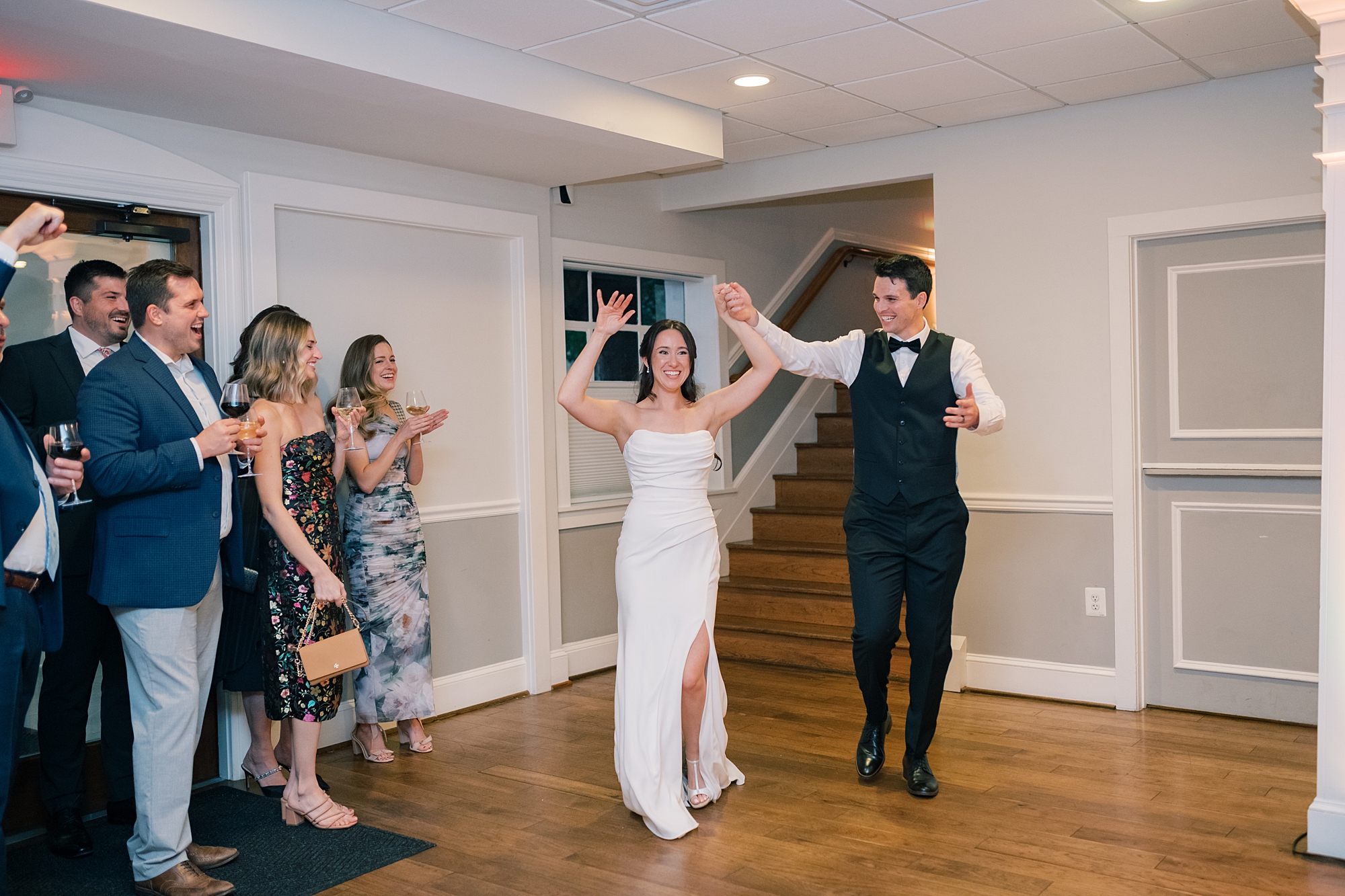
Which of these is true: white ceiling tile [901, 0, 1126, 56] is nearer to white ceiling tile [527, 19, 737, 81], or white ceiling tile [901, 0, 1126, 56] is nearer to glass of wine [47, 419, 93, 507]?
white ceiling tile [527, 19, 737, 81]

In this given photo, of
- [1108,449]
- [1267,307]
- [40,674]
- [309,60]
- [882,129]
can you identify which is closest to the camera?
[309,60]

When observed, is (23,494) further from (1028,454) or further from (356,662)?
(1028,454)

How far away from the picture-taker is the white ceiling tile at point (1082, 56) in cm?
390

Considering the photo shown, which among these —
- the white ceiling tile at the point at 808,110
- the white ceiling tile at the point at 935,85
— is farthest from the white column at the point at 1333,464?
the white ceiling tile at the point at 808,110

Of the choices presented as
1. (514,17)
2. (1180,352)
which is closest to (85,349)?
(514,17)

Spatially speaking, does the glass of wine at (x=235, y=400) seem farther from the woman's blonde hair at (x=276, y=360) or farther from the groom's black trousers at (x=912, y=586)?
the groom's black trousers at (x=912, y=586)

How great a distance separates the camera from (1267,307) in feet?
14.4

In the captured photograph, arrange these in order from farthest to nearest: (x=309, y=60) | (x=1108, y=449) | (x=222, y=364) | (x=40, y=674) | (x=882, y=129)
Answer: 1. (x=882, y=129)
2. (x=1108, y=449)
3. (x=222, y=364)
4. (x=40, y=674)
5. (x=309, y=60)

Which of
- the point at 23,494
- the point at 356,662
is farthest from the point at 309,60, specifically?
the point at 356,662

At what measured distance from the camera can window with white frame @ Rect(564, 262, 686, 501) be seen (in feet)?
18.8

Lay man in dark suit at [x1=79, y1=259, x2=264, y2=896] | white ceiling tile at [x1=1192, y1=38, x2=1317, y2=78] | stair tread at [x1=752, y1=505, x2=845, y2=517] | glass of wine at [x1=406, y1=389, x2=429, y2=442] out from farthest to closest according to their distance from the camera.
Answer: stair tread at [x1=752, y1=505, x2=845, y2=517] → white ceiling tile at [x1=1192, y1=38, x2=1317, y2=78] → glass of wine at [x1=406, y1=389, x2=429, y2=442] → man in dark suit at [x1=79, y1=259, x2=264, y2=896]

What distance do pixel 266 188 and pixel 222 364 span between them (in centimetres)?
73

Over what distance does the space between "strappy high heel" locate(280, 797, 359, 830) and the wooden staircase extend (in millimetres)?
2393

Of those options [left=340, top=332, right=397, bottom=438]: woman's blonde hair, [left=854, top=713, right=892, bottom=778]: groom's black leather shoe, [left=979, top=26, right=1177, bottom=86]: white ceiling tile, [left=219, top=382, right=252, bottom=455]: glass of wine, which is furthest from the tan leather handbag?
[left=979, top=26, right=1177, bottom=86]: white ceiling tile
